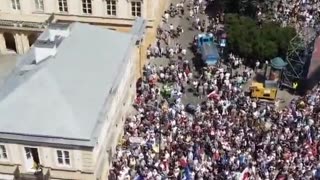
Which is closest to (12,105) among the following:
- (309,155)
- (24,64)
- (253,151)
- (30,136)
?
(30,136)

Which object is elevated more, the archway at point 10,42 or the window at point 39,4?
the window at point 39,4

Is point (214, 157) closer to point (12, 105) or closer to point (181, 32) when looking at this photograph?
point (12, 105)

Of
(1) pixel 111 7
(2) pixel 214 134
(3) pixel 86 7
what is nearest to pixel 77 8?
(3) pixel 86 7

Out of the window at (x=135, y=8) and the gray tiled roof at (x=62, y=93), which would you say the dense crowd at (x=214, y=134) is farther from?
the gray tiled roof at (x=62, y=93)

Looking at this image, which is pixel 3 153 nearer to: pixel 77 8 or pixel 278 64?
pixel 77 8

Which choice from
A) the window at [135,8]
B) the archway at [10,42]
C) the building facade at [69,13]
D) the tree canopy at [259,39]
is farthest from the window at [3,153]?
the tree canopy at [259,39]

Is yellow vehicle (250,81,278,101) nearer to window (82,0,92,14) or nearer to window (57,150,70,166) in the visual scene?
window (82,0,92,14)
